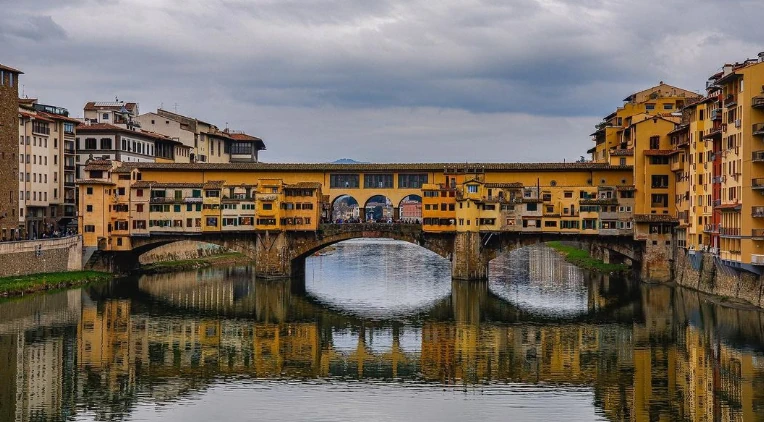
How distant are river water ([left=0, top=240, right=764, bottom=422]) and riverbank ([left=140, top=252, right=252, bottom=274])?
10.3 m

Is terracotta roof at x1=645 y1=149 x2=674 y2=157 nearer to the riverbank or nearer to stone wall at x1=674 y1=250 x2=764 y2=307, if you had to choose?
stone wall at x1=674 y1=250 x2=764 y2=307

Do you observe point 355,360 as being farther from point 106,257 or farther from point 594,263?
point 594,263

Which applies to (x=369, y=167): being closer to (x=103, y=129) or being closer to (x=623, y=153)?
(x=623, y=153)

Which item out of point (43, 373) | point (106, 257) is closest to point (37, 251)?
point (106, 257)

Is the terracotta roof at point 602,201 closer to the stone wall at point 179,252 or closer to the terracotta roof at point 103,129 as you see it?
the stone wall at point 179,252

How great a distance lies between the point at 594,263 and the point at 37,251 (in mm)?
45325

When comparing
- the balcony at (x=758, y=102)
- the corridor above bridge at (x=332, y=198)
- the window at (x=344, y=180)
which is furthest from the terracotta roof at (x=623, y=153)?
the balcony at (x=758, y=102)

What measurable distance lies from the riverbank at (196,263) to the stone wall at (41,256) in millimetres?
7817

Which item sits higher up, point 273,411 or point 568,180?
point 568,180

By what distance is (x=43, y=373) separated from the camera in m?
38.8

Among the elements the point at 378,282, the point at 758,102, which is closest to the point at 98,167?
the point at 378,282

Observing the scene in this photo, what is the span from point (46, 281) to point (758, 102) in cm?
4389

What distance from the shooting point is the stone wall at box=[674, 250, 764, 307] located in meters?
52.1

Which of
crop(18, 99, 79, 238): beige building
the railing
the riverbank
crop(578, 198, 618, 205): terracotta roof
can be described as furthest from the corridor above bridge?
the railing
